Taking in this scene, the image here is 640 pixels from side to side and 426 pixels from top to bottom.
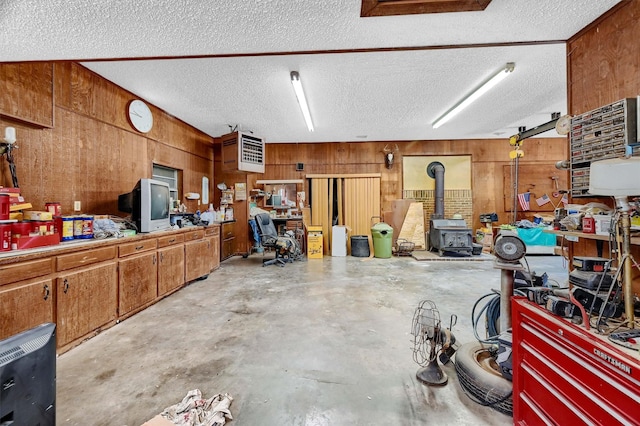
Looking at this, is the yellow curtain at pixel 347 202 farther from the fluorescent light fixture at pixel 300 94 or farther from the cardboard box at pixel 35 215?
the cardboard box at pixel 35 215

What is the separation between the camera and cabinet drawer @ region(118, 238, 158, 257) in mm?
3008

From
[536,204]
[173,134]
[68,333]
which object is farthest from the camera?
[536,204]

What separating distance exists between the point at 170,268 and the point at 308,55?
3284 millimetres

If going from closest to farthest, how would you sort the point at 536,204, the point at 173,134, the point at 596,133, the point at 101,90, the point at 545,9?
the point at 596,133 < the point at 545,9 < the point at 101,90 < the point at 173,134 < the point at 536,204

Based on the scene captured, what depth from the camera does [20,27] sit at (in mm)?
1997

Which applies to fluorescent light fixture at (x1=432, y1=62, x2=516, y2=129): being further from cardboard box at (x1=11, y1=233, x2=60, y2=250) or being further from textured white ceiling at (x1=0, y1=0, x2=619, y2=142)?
cardboard box at (x1=11, y1=233, x2=60, y2=250)

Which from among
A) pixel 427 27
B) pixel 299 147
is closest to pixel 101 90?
pixel 427 27

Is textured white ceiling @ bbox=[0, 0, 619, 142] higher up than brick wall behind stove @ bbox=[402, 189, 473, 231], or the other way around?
textured white ceiling @ bbox=[0, 0, 619, 142]

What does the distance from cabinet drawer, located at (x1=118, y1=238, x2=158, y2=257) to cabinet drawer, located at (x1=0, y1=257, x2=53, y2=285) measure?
2.44 feet

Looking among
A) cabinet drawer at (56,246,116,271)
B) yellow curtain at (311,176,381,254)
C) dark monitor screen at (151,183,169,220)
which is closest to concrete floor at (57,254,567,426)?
cabinet drawer at (56,246,116,271)

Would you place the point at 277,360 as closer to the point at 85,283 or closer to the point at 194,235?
the point at 85,283

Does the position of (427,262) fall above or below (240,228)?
below

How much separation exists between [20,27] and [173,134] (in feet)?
10.7

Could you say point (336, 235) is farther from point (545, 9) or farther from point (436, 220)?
point (545, 9)
